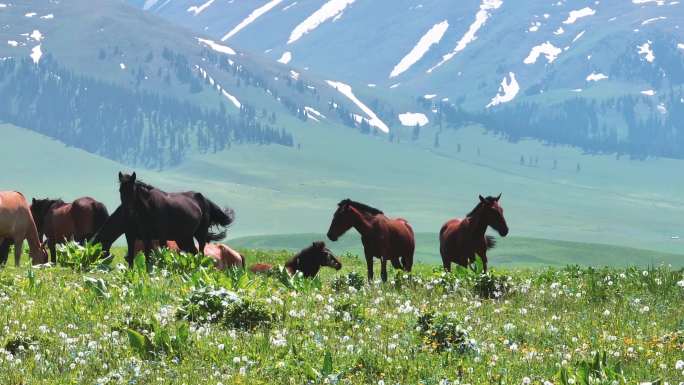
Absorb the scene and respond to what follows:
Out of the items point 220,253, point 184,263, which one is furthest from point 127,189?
point 220,253

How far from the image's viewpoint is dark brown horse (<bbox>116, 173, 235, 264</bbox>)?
25312mm

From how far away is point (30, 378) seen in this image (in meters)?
10.4

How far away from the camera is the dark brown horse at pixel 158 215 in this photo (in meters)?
25.3

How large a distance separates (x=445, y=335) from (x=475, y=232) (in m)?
13.0

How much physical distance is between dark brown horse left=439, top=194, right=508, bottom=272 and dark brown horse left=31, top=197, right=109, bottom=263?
41.3 ft

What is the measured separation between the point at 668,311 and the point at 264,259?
84.8ft

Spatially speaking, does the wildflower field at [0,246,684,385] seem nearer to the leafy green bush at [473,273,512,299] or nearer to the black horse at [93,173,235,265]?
the leafy green bush at [473,273,512,299]

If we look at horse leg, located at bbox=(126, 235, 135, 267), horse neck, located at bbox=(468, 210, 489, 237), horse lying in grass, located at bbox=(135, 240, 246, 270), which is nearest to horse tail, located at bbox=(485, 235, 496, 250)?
horse neck, located at bbox=(468, 210, 489, 237)

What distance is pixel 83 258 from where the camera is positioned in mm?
21828

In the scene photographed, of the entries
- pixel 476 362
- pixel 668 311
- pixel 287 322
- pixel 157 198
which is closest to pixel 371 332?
pixel 287 322

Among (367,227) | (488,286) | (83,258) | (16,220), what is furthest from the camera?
(16,220)

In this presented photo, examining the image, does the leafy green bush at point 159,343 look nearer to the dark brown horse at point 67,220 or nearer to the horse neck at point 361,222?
the horse neck at point 361,222

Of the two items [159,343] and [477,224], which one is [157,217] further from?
[159,343]

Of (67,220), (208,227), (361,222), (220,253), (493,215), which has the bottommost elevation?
(220,253)
